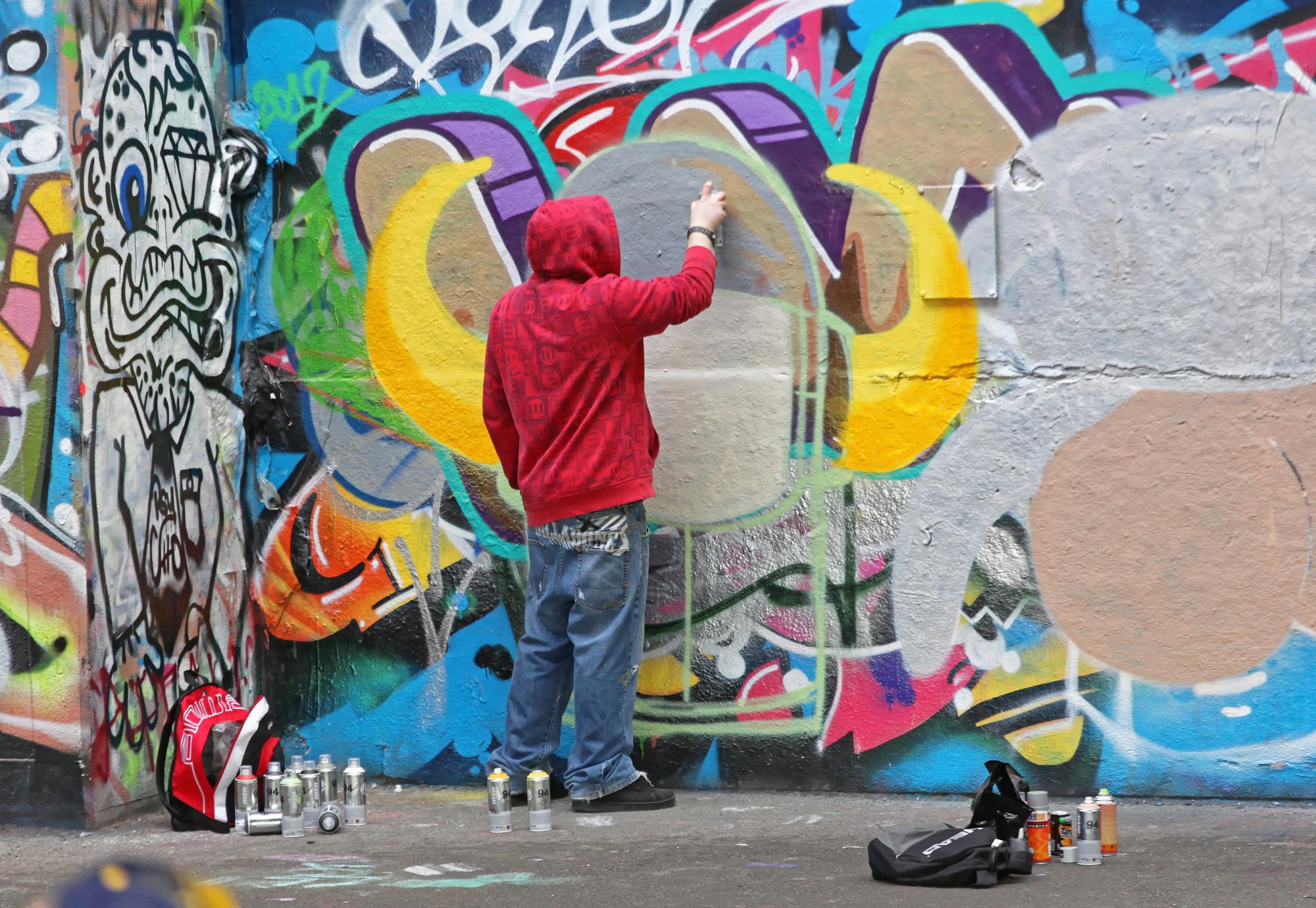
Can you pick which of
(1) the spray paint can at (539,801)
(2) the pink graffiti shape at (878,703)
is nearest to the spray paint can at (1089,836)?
(2) the pink graffiti shape at (878,703)

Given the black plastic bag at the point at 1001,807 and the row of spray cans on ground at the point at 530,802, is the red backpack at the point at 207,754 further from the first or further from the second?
the black plastic bag at the point at 1001,807

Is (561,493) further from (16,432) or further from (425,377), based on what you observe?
(16,432)

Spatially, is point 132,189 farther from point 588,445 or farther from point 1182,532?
point 1182,532

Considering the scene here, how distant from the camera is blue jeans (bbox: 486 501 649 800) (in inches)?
175

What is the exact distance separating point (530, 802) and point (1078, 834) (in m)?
1.62

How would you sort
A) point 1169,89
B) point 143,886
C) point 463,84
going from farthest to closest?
1. point 463,84
2. point 1169,89
3. point 143,886

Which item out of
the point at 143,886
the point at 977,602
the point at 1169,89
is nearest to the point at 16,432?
the point at 977,602

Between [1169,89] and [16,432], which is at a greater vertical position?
[1169,89]

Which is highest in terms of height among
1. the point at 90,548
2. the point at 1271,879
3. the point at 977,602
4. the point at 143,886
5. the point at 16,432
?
the point at 16,432

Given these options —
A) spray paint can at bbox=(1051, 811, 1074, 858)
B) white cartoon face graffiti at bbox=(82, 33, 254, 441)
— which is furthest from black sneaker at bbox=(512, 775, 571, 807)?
white cartoon face graffiti at bbox=(82, 33, 254, 441)

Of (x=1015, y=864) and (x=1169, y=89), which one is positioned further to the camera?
(x=1169, y=89)

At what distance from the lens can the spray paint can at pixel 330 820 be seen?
441 cm

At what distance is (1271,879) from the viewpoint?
3521 mm

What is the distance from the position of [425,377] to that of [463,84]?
3.35 ft
